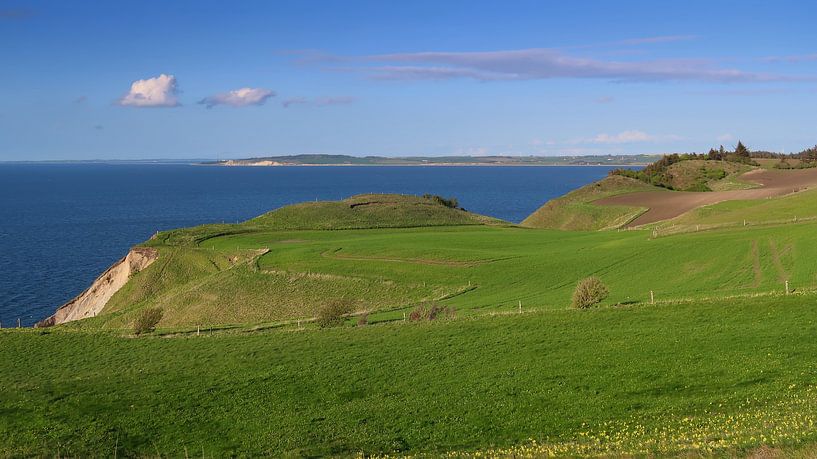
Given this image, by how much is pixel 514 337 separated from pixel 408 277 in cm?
2770

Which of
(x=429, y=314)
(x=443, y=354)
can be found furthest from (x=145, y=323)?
(x=443, y=354)

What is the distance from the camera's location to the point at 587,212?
375 ft

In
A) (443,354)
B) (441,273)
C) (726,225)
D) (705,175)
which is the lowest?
(441,273)

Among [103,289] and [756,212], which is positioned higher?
[756,212]

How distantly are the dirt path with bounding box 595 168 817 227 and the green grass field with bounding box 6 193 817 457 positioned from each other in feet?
126

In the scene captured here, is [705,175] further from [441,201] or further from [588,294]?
[588,294]

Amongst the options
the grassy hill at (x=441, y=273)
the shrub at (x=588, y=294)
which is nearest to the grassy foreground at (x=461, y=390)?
the shrub at (x=588, y=294)

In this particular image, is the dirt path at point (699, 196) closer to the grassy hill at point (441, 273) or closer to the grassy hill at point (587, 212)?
the grassy hill at point (587, 212)

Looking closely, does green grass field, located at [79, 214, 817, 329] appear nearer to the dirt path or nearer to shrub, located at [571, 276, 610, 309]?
shrub, located at [571, 276, 610, 309]

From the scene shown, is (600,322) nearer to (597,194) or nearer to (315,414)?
(315,414)

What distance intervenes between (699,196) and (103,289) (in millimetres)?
84792

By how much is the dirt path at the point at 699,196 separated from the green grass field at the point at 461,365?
38.4m

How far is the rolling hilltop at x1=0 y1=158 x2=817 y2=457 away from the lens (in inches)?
894

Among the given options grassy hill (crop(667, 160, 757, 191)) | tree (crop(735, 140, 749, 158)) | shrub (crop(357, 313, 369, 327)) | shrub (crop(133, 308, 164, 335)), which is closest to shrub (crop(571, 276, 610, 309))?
shrub (crop(357, 313, 369, 327))
